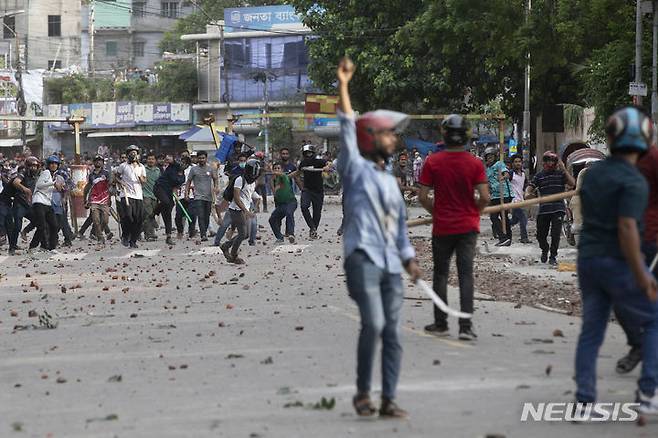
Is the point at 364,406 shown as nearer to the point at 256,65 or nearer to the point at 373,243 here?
the point at 373,243

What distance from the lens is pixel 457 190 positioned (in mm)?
11453

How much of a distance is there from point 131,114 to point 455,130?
6966 cm

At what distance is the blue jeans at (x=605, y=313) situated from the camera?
25.5 ft

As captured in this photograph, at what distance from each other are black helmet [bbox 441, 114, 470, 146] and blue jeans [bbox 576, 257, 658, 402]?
3470 millimetres

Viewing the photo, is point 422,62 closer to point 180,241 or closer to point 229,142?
point 229,142

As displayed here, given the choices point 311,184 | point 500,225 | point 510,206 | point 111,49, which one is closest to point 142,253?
point 311,184

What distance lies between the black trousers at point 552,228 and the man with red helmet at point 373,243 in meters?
12.3

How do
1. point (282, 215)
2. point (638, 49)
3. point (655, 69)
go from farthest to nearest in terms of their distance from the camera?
point (655, 69) → point (638, 49) → point (282, 215)

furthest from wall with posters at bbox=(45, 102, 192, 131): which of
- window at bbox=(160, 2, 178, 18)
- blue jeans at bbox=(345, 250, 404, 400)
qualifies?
blue jeans at bbox=(345, 250, 404, 400)

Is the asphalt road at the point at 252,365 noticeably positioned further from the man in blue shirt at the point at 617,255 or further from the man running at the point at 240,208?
the man running at the point at 240,208

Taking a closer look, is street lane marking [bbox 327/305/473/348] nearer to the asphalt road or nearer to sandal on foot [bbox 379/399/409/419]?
the asphalt road

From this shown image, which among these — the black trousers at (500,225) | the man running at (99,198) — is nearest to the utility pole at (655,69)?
the black trousers at (500,225)

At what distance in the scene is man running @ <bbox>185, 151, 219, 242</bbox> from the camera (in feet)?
89.9

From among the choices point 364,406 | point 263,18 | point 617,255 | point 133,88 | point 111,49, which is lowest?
point 364,406
